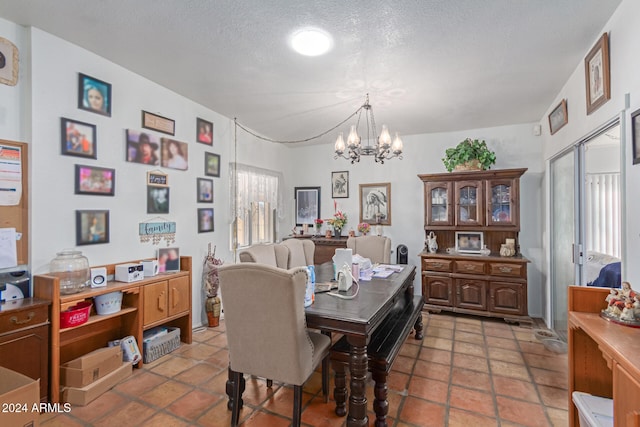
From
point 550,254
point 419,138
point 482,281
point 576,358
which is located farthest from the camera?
point 419,138

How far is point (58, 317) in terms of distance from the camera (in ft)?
7.00

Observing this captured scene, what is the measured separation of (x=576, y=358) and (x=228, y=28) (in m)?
3.03

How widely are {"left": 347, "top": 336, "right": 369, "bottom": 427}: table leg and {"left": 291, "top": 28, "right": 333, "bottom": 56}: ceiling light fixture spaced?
2.04m

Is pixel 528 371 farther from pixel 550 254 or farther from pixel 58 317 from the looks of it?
pixel 58 317

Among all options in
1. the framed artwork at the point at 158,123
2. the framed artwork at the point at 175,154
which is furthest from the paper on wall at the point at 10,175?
the framed artwork at the point at 175,154

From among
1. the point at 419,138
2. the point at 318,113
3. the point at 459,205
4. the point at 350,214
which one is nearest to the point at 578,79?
the point at 459,205

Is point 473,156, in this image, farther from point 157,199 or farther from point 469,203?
point 157,199

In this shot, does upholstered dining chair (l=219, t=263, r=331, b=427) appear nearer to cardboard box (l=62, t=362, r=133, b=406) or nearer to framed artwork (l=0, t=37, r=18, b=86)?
cardboard box (l=62, t=362, r=133, b=406)

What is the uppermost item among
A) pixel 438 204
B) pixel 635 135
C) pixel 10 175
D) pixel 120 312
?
pixel 635 135

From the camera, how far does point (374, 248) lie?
382cm

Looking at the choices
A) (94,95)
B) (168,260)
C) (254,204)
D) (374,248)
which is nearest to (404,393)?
(374,248)

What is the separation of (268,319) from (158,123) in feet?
8.13

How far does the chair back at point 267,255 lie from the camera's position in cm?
319

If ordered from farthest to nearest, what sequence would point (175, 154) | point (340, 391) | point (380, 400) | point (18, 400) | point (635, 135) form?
point (175, 154) → point (340, 391) → point (380, 400) → point (635, 135) → point (18, 400)
